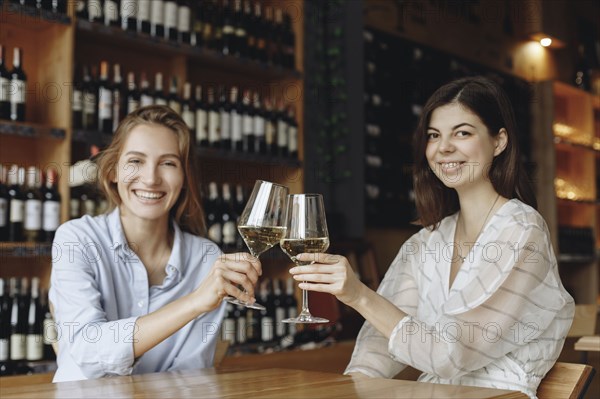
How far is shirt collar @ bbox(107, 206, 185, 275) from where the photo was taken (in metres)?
1.70

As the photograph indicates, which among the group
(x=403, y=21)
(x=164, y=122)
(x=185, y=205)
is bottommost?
(x=185, y=205)

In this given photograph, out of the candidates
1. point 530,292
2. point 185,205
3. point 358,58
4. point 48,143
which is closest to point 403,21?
point 358,58

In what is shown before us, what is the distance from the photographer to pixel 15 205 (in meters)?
2.63

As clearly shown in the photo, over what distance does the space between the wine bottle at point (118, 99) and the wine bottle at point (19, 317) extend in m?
0.74

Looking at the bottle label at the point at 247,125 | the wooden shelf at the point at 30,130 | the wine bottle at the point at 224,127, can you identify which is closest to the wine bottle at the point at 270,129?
the bottle label at the point at 247,125

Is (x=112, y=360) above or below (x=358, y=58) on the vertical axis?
below

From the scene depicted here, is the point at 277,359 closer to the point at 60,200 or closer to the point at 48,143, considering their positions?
the point at 60,200

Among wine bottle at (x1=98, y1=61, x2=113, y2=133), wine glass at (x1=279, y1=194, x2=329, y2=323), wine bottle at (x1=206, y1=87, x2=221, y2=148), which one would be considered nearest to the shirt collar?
wine glass at (x1=279, y1=194, x2=329, y2=323)

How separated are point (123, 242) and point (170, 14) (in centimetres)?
179

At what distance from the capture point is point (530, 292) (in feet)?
4.64

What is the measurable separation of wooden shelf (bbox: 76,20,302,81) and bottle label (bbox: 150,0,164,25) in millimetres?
94

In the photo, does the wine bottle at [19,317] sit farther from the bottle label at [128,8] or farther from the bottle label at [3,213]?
the bottle label at [128,8]

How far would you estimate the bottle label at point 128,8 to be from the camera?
3.03 metres

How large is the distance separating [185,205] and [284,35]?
7.01 feet
